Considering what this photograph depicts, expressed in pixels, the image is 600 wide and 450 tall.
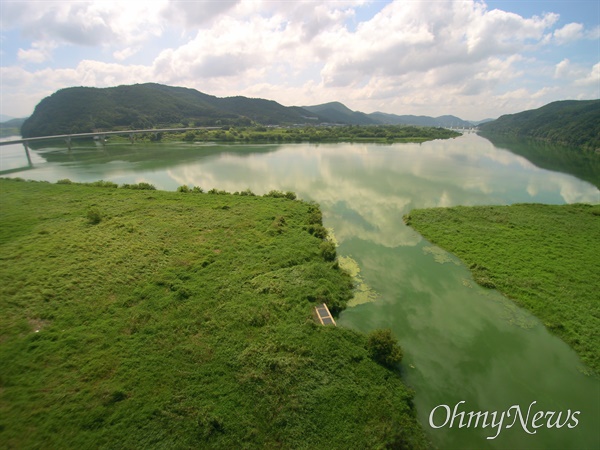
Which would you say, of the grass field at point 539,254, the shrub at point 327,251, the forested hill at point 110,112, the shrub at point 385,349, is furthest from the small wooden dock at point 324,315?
the forested hill at point 110,112

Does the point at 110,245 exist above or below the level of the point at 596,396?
above

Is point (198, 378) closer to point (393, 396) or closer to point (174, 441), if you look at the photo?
point (174, 441)

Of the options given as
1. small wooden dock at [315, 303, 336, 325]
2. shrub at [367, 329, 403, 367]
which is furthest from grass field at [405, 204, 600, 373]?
small wooden dock at [315, 303, 336, 325]

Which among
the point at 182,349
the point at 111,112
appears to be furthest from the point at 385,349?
the point at 111,112

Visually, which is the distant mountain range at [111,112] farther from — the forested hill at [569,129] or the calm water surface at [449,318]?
the forested hill at [569,129]

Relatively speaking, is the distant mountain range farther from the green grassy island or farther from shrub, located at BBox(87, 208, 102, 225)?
the green grassy island

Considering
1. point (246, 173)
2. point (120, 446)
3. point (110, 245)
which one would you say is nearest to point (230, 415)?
point (120, 446)
